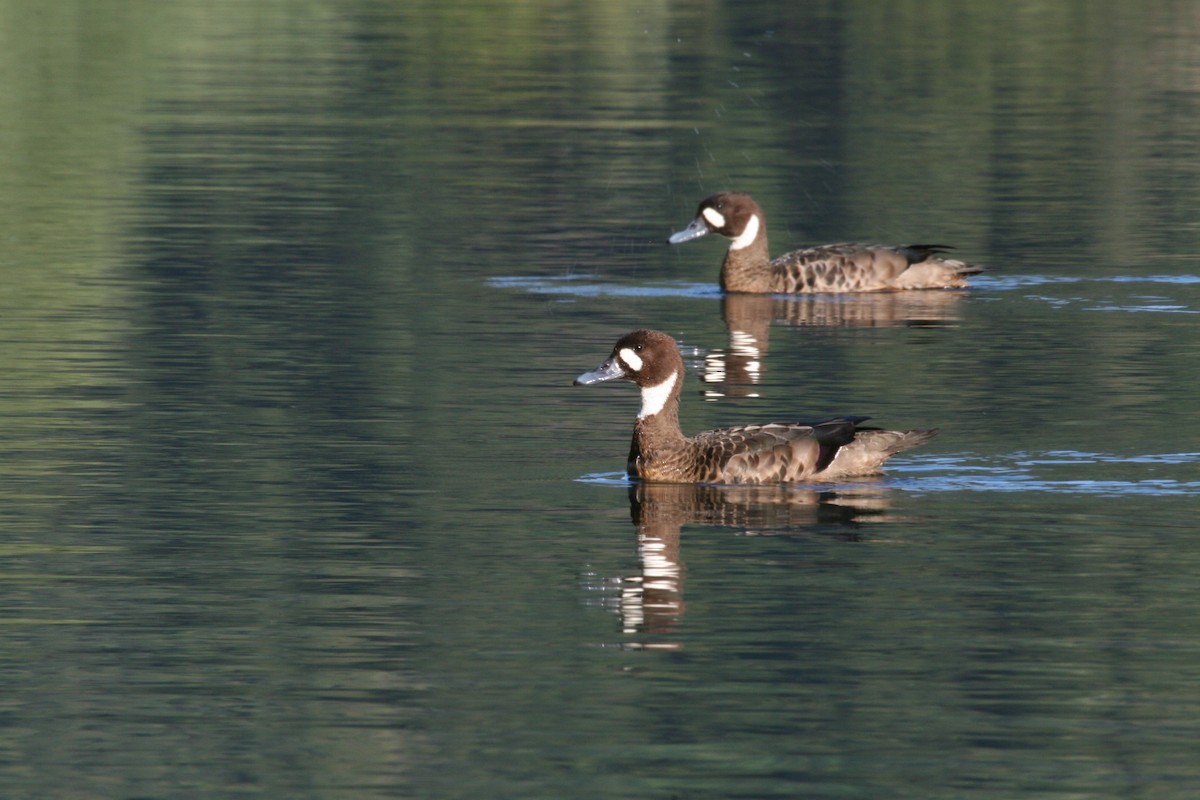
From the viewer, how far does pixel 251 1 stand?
82188 millimetres

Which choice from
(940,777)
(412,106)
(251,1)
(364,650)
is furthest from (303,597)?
(251,1)

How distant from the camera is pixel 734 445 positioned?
17.7m

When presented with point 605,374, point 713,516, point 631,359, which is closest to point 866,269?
point 605,374

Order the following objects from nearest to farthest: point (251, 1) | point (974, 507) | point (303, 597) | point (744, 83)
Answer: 1. point (303, 597)
2. point (974, 507)
3. point (744, 83)
4. point (251, 1)

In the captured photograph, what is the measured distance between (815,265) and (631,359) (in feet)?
36.6

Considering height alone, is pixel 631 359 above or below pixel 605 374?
above

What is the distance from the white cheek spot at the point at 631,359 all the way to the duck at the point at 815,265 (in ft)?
34.8

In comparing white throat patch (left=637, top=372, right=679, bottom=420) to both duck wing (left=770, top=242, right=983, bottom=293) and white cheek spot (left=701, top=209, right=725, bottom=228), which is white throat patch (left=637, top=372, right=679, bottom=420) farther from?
white cheek spot (left=701, top=209, right=725, bottom=228)

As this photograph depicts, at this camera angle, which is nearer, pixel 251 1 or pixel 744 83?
pixel 744 83

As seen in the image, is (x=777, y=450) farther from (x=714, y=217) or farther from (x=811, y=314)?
(x=714, y=217)

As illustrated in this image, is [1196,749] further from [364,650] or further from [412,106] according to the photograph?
[412,106]

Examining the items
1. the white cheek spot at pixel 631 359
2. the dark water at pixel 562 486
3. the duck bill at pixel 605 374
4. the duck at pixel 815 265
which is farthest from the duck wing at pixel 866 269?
the white cheek spot at pixel 631 359

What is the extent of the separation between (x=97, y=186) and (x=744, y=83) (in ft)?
72.0

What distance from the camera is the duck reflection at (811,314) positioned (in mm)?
24078
